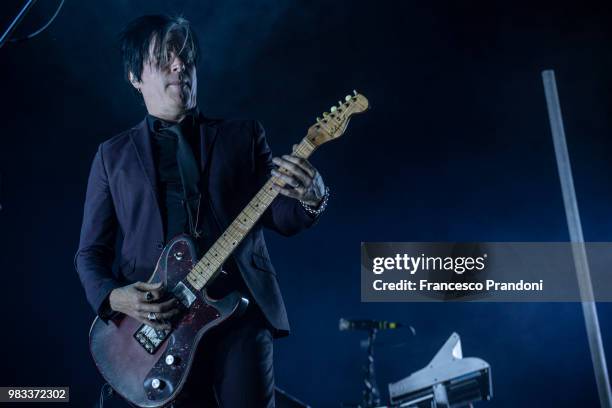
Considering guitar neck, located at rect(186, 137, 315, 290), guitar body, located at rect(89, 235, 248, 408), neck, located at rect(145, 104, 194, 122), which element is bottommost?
guitar body, located at rect(89, 235, 248, 408)

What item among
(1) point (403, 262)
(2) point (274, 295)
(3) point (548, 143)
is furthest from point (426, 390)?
(2) point (274, 295)

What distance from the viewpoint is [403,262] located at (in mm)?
4277

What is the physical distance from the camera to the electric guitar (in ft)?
5.76

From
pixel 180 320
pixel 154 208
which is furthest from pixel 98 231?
pixel 180 320

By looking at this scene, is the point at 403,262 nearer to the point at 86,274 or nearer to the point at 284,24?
the point at 284,24

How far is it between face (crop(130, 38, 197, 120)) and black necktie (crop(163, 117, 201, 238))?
0.16 m

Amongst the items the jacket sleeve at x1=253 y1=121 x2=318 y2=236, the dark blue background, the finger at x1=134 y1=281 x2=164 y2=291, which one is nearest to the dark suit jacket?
the jacket sleeve at x1=253 y1=121 x2=318 y2=236

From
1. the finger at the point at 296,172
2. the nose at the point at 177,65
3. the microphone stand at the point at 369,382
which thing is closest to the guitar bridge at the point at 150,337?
the finger at the point at 296,172

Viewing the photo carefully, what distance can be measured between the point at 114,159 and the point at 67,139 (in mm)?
2333

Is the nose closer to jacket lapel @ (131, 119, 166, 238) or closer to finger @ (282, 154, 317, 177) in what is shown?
jacket lapel @ (131, 119, 166, 238)

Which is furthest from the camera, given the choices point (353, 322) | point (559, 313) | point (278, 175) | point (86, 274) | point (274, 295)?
point (559, 313)

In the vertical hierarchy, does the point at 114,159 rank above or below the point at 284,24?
below

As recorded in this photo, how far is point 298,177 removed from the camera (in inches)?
68.2

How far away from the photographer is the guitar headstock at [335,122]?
74.6 inches
